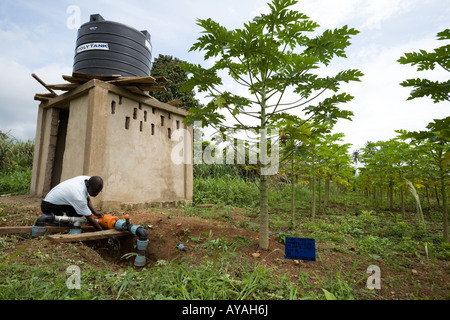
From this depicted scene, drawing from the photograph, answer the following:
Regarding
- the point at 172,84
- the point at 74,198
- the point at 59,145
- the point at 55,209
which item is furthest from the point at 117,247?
the point at 172,84

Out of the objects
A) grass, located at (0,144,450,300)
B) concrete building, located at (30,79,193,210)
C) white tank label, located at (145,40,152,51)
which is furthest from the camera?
white tank label, located at (145,40,152,51)

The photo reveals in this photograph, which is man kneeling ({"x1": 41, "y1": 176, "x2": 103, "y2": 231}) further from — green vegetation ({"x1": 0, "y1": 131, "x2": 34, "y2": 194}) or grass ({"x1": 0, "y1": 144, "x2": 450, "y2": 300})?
green vegetation ({"x1": 0, "y1": 131, "x2": 34, "y2": 194})

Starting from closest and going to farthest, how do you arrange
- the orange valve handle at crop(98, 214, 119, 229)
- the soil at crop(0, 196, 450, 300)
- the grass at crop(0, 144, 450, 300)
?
the grass at crop(0, 144, 450, 300)
the soil at crop(0, 196, 450, 300)
the orange valve handle at crop(98, 214, 119, 229)

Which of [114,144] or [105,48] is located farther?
[105,48]

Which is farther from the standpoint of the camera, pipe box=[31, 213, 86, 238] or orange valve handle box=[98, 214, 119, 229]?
orange valve handle box=[98, 214, 119, 229]

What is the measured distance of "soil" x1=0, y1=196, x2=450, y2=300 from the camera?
7.14 feet

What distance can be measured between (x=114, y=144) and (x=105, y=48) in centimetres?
211

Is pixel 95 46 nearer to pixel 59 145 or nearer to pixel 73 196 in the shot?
pixel 59 145

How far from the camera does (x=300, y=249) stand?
224 cm

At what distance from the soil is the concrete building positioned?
121 cm

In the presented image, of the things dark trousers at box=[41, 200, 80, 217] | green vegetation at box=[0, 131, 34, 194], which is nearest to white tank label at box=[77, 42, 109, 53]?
dark trousers at box=[41, 200, 80, 217]

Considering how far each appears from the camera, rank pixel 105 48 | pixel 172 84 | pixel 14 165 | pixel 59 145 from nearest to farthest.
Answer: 1. pixel 105 48
2. pixel 59 145
3. pixel 14 165
4. pixel 172 84

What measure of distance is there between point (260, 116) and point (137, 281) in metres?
2.09

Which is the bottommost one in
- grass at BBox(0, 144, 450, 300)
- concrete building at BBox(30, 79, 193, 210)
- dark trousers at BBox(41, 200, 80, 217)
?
grass at BBox(0, 144, 450, 300)
